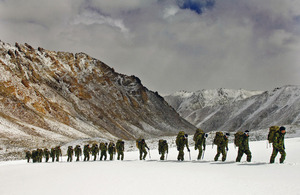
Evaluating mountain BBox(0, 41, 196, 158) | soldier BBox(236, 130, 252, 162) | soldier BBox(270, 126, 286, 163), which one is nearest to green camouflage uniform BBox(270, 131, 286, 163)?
soldier BBox(270, 126, 286, 163)

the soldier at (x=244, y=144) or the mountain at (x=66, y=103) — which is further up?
the mountain at (x=66, y=103)

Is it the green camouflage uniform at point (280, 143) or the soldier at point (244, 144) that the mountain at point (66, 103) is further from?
the green camouflage uniform at point (280, 143)

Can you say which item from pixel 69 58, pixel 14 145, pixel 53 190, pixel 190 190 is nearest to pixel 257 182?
pixel 190 190

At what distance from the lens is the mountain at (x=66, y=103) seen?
102500mm

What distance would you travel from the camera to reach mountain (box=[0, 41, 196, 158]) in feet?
336

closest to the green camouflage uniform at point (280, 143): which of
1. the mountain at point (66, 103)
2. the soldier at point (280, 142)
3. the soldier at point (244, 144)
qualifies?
the soldier at point (280, 142)

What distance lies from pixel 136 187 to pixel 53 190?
360cm

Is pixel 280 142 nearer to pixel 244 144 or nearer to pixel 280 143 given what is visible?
pixel 280 143

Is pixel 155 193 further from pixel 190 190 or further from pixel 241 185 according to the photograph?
pixel 241 185

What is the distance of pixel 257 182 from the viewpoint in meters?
12.3

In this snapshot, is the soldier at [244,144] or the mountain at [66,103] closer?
the soldier at [244,144]

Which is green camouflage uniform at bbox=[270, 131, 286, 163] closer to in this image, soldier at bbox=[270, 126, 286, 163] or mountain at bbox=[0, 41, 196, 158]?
soldier at bbox=[270, 126, 286, 163]

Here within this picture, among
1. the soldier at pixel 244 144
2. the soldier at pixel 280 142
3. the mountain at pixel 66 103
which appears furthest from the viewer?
the mountain at pixel 66 103

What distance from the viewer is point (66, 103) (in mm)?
141250
